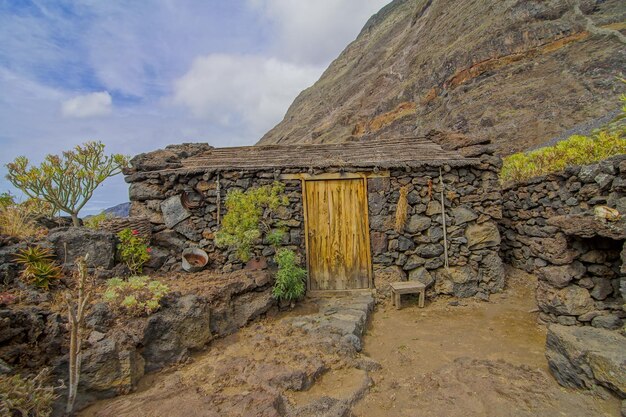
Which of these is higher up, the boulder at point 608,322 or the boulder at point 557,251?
the boulder at point 557,251

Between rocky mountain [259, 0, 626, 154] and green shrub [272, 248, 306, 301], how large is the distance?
23.1 ft

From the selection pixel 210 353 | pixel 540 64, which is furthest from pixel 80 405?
pixel 540 64

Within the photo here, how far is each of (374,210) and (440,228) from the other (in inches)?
65.2

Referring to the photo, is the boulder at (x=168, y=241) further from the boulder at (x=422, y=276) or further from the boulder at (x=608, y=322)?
the boulder at (x=608, y=322)

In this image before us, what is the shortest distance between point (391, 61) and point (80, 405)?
34.6m

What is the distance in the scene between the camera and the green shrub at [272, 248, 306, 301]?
6.27m

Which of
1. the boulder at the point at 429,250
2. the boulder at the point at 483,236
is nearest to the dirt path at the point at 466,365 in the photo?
the boulder at the point at 429,250

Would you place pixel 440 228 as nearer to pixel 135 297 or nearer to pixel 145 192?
pixel 135 297

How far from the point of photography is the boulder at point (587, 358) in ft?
10.5

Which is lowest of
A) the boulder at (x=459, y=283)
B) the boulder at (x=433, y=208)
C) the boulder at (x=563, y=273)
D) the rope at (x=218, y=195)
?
the boulder at (x=459, y=283)

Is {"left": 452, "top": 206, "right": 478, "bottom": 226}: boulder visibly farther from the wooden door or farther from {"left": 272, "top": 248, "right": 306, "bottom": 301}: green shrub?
{"left": 272, "top": 248, "right": 306, "bottom": 301}: green shrub

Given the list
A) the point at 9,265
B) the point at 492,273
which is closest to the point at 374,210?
the point at 492,273

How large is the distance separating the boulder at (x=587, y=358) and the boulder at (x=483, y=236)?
3552mm

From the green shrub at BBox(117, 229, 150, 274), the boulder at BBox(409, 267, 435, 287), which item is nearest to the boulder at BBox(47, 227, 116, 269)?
the green shrub at BBox(117, 229, 150, 274)
